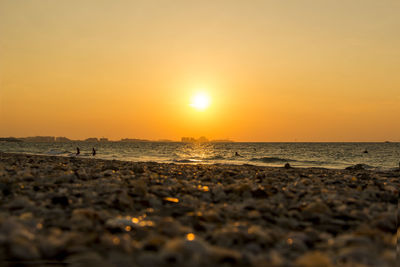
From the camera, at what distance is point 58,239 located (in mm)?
2971

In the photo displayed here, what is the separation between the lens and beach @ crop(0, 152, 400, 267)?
2.60 m

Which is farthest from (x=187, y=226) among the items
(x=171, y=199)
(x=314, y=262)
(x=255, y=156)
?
(x=255, y=156)

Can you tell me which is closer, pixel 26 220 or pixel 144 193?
pixel 26 220

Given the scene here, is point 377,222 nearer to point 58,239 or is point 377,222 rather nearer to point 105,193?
point 58,239

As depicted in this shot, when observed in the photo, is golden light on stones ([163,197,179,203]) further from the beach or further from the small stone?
the small stone

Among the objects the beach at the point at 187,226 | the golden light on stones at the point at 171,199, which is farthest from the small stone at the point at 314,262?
the golden light on stones at the point at 171,199

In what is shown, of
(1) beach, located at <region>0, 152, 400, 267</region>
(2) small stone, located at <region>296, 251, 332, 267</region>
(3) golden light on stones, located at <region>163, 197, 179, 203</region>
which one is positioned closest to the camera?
(2) small stone, located at <region>296, 251, 332, 267</region>

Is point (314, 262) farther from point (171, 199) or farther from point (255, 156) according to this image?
point (255, 156)

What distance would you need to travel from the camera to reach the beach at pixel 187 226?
102 inches

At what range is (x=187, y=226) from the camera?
3.89 metres

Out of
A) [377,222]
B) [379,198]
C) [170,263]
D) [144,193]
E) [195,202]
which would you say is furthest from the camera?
[379,198]

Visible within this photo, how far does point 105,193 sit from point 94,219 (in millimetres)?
1916

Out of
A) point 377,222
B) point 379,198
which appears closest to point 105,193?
point 377,222

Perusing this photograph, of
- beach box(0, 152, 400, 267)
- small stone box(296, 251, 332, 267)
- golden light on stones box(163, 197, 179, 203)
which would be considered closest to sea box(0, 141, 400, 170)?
beach box(0, 152, 400, 267)
